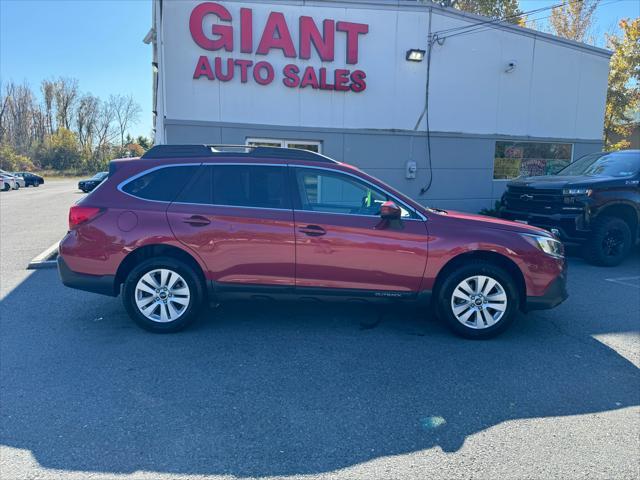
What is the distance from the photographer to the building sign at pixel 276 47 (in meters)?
10.5

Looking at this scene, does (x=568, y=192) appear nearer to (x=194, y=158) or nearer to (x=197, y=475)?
(x=194, y=158)

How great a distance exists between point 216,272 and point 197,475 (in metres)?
2.31

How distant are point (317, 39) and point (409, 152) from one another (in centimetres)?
354

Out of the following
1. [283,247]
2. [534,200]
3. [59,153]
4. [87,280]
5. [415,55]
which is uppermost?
[415,55]

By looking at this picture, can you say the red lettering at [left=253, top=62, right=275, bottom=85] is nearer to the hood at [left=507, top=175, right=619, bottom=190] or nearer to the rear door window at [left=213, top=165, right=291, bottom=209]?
the hood at [left=507, top=175, right=619, bottom=190]

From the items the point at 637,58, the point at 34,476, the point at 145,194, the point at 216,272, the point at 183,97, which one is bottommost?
the point at 34,476

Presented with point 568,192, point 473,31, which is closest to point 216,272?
point 568,192

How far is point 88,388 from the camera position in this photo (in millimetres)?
3682

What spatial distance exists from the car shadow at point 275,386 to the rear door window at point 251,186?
4.33 ft

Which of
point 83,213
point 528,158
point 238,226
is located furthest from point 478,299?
point 528,158

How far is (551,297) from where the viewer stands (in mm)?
4828

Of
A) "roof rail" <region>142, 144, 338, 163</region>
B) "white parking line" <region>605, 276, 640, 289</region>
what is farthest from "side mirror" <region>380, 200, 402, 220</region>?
"white parking line" <region>605, 276, 640, 289</region>

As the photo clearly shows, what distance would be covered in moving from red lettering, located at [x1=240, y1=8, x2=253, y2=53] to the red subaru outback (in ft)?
22.4

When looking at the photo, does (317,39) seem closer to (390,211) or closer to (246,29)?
(246,29)
